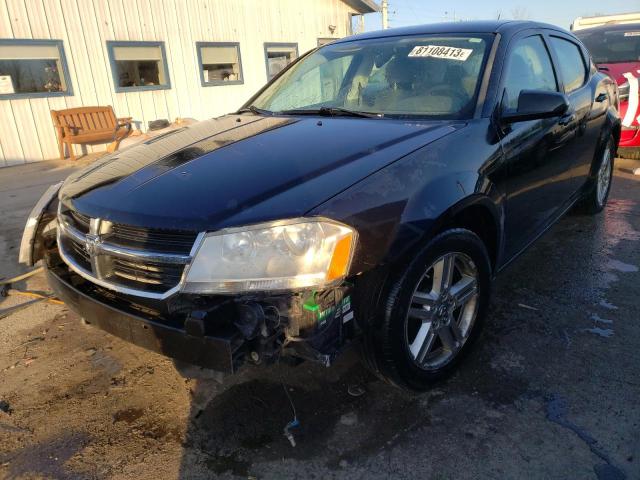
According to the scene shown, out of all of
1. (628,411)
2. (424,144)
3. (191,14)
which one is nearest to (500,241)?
(424,144)

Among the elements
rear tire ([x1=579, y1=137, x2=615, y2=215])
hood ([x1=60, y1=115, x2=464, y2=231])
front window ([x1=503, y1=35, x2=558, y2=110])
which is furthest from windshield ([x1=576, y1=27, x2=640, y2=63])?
hood ([x1=60, y1=115, x2=464, y2=231])

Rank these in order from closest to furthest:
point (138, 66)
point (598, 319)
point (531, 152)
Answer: point (531, 152)
point (598, 319)
point (138, 66)

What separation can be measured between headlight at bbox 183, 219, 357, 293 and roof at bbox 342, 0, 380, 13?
1514cm

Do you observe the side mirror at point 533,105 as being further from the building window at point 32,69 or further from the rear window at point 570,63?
the building window at point 32,69

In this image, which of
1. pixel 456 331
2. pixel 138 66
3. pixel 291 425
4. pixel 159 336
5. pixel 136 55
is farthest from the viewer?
pixel 138 66

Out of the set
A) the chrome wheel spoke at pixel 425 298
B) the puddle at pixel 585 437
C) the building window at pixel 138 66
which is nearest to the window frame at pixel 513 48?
the chrome wheel spoke at pixel 425 298

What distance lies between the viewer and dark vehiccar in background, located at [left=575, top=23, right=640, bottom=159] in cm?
612

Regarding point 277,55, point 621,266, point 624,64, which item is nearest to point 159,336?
point 621,266

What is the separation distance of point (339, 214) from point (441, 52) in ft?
5.39

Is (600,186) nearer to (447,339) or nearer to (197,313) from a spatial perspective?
(447,339)

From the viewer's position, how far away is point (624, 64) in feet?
21.6

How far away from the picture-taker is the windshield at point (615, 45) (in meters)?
6.93

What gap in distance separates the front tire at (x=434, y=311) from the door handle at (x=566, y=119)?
1.36 m

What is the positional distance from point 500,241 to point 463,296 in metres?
0.43
